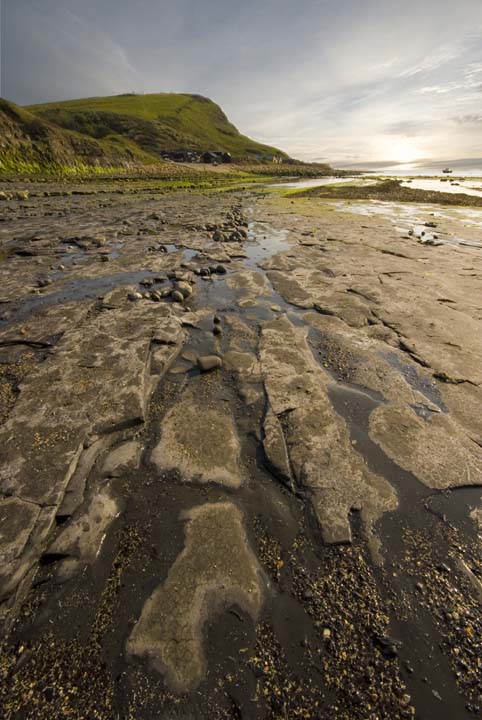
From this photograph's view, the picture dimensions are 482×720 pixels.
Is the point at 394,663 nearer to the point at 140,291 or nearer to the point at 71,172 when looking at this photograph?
the point at 140,291

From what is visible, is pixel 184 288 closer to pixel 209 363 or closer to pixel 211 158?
pixel 209 363

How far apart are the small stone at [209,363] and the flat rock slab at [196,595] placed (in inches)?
86.6

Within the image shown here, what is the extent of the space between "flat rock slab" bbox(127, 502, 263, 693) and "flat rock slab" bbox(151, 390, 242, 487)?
0.40 m

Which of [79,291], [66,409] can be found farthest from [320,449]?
[79,291]

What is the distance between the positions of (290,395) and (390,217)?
20806 mm

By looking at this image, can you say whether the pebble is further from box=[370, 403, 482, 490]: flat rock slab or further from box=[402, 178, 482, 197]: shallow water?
box=[402, 178, 482, 197]: shallow water

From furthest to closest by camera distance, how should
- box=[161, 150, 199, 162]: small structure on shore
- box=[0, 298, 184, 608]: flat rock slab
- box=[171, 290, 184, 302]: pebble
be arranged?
1. box=[161, 150, 199, 162]: small structure on shore
2. box=[171, 290, 184, 302]: pebble
3. box=[0, 298, 184, 608]: flat rock slab

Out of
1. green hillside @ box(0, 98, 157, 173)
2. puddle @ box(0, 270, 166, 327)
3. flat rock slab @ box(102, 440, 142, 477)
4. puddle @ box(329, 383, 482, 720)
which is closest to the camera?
puddle @ box(329, 383, 482, 720)

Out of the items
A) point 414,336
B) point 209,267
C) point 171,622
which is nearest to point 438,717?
point 171,622

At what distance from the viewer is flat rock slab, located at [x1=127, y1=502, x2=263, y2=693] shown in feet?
5.96

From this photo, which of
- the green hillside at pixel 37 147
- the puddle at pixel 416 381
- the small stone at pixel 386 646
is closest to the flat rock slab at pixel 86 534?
the small stone at pixel 386 646

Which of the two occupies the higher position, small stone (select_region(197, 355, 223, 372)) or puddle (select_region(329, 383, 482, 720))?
small stone (select_region(197, 355, 223, 372))

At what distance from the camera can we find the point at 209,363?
14.9 ft

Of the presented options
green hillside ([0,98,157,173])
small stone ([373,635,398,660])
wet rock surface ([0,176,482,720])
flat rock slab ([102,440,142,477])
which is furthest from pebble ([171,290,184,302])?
green hillside ([0,98,157,173])
